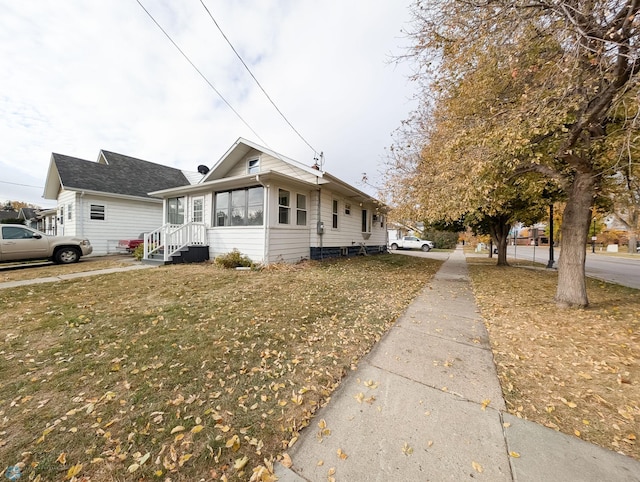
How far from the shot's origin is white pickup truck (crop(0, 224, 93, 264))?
26.2 ft

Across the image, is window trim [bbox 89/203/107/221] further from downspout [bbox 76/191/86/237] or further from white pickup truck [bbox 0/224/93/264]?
white pickup truck [bbox 0/224/93/264]

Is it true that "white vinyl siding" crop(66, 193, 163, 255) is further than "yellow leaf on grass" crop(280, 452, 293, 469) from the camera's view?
Yes

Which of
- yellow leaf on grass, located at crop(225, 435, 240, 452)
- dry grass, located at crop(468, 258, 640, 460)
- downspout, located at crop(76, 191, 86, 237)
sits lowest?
yellow leaf on grass, located at crop(225, 435, 240, 452)

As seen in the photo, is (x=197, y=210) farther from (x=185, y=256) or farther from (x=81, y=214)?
(x=81, y=214)

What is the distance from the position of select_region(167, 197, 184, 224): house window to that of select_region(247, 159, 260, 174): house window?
362 cm

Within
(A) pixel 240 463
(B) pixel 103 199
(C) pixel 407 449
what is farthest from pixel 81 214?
(C) pixel 407 449

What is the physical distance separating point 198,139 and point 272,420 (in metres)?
14.8

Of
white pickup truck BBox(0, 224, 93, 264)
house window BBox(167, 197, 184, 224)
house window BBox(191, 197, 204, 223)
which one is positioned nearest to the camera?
white pickup truck BBox(0, 224, 93, 264)

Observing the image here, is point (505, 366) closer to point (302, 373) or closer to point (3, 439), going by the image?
point (302, 373)

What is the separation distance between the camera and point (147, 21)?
564 centimetres

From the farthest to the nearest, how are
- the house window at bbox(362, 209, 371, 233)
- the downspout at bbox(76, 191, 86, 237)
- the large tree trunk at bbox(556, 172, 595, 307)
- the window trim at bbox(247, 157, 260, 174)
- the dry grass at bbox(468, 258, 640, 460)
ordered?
the house window at bbox(362, 209, 371, 233)
the downspout at bbox(76, 191, 86, 237)
the window trim at bbox(247, 157, 260, 174)
the large tree trunk at bbox(556, 172, 595, 307)
the dry grass at bbox(468, 258, 640, 460)

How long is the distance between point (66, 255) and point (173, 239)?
4318 mm

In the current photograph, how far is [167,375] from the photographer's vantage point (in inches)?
98.0

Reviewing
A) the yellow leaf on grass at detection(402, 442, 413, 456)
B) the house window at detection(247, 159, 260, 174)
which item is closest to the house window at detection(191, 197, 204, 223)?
the house window at detection(247, 159, 260, 174)
